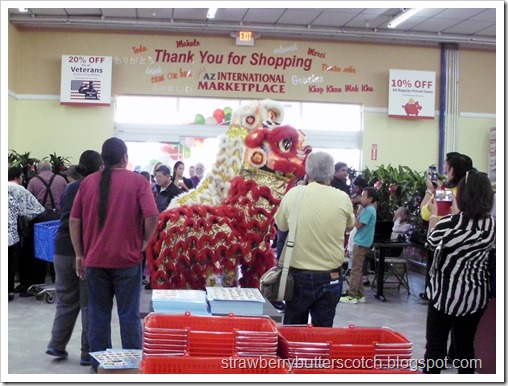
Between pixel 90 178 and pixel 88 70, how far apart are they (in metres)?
8.61

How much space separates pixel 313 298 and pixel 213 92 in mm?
9149

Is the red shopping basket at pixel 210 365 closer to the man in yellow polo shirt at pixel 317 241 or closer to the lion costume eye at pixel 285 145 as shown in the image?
the man in yellow polo shirt at pixel 317 241

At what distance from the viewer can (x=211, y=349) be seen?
7.06ft

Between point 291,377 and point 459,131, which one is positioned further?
point 459,131

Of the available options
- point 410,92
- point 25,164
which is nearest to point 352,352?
point 25,164

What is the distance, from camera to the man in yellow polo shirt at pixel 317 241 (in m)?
3.10

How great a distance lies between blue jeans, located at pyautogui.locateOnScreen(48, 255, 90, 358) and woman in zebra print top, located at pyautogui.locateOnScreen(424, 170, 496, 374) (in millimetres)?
2277

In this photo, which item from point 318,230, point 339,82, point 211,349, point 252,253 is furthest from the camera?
point 339,82

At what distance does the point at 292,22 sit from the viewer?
11.5 metres

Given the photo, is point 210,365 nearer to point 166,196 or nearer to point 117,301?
point 117,301

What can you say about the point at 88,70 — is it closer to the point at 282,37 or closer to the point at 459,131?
the point at 282,37

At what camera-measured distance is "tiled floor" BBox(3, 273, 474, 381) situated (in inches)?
166

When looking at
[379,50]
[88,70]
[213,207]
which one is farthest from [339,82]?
[213,207]

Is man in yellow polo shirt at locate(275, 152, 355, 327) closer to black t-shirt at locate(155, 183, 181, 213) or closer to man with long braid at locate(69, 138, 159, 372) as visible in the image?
man with long braid at locate(69, 138, 159, 372)
